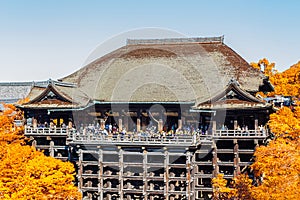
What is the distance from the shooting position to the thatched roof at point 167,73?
108ft

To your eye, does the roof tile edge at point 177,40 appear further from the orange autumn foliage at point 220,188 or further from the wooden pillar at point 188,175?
the orange autumn foliage at point 220,188

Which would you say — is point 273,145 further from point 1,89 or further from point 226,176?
point 1,89

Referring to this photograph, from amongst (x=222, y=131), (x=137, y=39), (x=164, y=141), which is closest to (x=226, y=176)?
(x=222, y=131)

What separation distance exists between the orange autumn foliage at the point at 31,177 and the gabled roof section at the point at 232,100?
35.0ft

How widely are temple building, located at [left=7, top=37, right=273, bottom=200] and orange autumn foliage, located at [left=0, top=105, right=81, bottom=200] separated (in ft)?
12.1

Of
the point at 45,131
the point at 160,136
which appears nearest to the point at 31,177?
the point at 45,131

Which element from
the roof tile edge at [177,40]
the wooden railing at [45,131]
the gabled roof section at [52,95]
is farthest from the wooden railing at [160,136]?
the roof tile edge at [177,40]

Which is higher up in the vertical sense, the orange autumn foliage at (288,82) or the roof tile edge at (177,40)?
the roof tile edge at (177,40)

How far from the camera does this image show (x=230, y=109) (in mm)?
30188

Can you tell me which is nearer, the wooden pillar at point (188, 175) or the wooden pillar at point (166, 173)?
the wooden pillar at point (188, 175)

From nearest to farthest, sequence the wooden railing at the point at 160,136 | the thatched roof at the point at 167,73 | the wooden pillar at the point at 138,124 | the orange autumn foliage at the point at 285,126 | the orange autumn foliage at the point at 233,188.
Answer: the orange autumn foliage at the point at 233,188 < the orange autumn foliage at the point at 285,126 < the wooden railing at the point at 160,136 < the thatched roof at the point at 167,73 < the wooden pillar at the point at 138,124

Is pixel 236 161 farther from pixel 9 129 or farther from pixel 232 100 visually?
pixel 9 129

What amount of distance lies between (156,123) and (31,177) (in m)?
11.2

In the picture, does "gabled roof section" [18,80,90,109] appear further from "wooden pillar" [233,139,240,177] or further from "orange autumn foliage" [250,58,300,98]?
"orange autumn foliage" [250,58,300,98]
